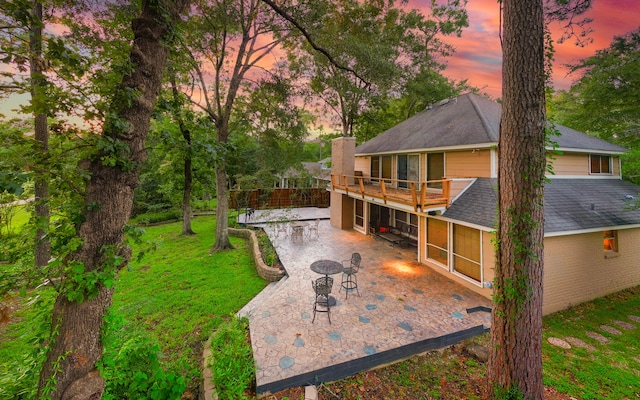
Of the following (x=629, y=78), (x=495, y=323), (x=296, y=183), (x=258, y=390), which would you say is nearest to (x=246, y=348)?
(x=258, y=390)

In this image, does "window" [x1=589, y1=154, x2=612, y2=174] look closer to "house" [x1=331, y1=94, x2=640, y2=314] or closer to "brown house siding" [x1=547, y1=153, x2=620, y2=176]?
"house" [x1=331, y1=94, x2=640, y2=314]

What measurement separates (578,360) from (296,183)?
2279 cm

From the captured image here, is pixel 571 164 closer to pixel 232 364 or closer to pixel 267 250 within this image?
pixel 267 250

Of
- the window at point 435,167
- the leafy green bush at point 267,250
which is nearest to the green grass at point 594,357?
the window at point 435,167

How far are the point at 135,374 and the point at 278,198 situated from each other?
1973 cm

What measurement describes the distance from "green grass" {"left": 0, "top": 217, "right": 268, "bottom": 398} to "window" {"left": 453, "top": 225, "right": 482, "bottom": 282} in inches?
271

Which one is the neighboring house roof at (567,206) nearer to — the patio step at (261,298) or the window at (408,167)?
the window at (408,167)

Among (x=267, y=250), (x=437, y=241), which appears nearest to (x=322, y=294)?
(x=437, y=241)

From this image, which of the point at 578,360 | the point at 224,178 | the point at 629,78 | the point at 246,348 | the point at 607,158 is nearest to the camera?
the point at 246,348

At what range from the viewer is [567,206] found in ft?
27.3

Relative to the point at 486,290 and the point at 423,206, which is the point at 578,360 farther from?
the point at 423,206

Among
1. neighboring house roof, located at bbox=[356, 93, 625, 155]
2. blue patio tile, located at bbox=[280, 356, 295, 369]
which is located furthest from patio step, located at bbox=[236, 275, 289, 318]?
neighboring house roof, located at bbox=[356, 93, 625, 155]

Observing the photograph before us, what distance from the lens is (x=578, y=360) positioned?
551 cm

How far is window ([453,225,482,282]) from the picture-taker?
320 inches
